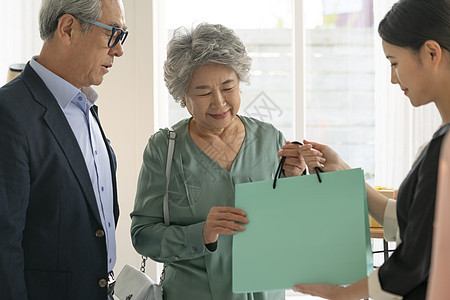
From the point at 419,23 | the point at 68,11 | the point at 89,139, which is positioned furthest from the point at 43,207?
the point at 419,23

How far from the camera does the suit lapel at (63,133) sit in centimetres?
143

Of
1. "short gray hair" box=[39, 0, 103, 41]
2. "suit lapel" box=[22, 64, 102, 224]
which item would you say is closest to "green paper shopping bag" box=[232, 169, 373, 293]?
"suit lapel" box=[22, 64, 102, 224]

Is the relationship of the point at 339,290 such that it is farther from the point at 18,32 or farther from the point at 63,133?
the point at 18,32

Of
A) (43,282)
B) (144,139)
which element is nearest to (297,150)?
(43,282)

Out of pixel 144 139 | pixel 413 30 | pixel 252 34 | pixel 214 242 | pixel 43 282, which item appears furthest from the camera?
pixel 252 34

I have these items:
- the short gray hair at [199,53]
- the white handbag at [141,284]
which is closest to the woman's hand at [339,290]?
the white handbag at [141,284]

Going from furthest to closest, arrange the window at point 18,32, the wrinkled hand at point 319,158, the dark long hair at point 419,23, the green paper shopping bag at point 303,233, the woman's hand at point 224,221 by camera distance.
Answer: the window at point 18,32 < the wrinkled hand at point 319,158 < the woman's hand at point 224,221 < the green paper shopping bag at point 303,233 < the dark long hair at point 419,23

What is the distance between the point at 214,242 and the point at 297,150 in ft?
1.24

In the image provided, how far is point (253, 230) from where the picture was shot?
4.75ft

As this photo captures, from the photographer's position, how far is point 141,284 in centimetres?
175

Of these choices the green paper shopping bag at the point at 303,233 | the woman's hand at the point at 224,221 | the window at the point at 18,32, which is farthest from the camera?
the window at the point at 18,32

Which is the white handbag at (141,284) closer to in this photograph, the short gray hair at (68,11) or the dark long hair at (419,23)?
the short gray hair at (68,11)

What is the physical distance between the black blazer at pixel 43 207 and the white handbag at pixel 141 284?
0.71ft

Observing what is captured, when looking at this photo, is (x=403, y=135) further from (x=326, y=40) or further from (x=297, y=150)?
(x=297, y=150)
